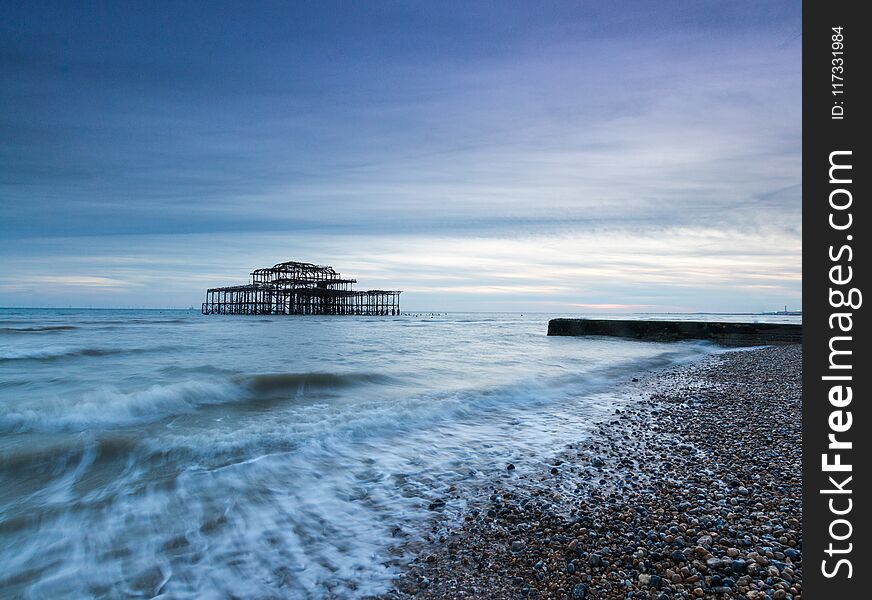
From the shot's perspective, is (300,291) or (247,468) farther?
(300,291)

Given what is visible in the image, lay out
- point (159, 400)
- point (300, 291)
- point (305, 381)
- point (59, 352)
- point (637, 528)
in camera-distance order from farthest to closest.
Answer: point (300, 291) < point (59, 352) < point (305, 381) < point (159, 400) < point (637, 528)

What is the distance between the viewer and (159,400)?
8.89 metres

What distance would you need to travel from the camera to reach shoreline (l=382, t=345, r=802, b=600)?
264cm

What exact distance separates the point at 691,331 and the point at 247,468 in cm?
2916

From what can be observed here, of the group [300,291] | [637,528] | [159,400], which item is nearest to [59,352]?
[159,400]

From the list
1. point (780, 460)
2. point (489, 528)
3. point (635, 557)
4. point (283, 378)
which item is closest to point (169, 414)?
point (283, 378)

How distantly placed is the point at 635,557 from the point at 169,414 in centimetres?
779

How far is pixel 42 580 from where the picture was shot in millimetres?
3072

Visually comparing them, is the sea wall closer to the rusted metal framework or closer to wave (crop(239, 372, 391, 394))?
wave (crop(239, 372, 391, 394))

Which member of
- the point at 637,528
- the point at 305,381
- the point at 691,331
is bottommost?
the point at 305,381

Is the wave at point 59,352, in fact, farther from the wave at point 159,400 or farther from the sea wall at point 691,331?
the sea wall at point 691,331

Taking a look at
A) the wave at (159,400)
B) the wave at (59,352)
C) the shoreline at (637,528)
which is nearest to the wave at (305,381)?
the wave at (159,400)

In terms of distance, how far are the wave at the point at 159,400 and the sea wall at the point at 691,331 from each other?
22.7 meters

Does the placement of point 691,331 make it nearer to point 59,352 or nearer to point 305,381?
point 305,381
